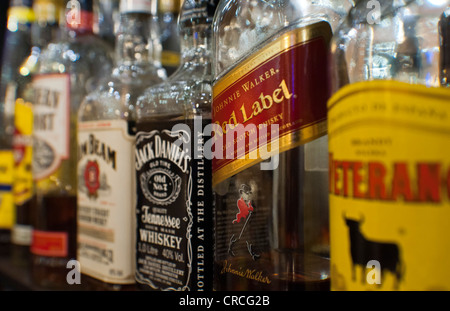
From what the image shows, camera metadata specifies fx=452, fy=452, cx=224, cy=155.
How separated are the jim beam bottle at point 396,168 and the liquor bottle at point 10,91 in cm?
100

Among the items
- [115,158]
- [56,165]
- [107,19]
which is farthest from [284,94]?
[107,19]

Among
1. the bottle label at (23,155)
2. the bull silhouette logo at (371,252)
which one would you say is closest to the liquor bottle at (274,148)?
the bull silhouette logo at (371,252)

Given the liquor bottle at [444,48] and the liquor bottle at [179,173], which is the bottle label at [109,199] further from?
the liquor bottle at [444,48]

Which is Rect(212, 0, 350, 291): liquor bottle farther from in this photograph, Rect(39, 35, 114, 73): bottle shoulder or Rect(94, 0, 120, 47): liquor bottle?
Rect(94, 0, 120, 47): liquor bottle

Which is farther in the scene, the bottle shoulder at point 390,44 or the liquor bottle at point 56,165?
the liquor bottle at point 56,165

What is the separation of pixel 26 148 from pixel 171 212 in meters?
0.63

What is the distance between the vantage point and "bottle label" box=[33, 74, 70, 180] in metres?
0.90

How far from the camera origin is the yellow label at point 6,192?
1.21 metres

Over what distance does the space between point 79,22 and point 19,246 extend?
58 cm

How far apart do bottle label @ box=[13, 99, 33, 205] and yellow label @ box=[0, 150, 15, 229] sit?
76 millimetres

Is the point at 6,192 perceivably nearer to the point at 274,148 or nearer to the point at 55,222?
the point at 55,222

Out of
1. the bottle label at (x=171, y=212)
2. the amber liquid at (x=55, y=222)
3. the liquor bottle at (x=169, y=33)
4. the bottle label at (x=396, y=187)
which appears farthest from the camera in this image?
the liquor bottle at (x=169, y=33)

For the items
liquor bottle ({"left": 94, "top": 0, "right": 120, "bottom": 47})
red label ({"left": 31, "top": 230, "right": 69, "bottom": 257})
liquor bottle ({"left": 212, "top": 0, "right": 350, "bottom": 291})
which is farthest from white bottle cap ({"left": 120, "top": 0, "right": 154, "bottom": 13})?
red label ({"left": 31, "top": 230, "right": 69, "bottom": 257})
